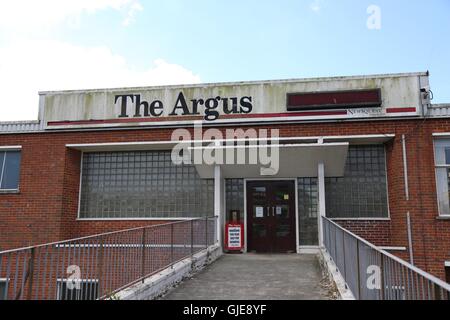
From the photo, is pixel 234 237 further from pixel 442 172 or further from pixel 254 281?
pixel 442 172

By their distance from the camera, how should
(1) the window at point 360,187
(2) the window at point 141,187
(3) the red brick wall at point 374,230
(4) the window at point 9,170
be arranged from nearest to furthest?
1. (3) the red brick wall at point 374,230
2. (1) the window at point 360,187
3. (2) the window at point 141,187
4. (4) the window at point 9,170

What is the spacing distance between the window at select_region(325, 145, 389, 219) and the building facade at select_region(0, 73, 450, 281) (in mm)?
31

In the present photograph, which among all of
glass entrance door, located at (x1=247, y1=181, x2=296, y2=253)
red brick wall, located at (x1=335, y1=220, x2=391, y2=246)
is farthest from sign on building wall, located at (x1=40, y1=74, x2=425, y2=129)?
red brick wall, located at (x1=335, y1=220, x2=391, y2=246)

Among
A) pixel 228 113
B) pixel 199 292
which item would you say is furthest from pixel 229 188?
pixel 199 292

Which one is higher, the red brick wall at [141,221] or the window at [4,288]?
the red brick wall at [141,221]

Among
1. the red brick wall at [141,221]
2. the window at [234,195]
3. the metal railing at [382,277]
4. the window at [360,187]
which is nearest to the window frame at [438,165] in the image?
the red brick wall at [141,221]

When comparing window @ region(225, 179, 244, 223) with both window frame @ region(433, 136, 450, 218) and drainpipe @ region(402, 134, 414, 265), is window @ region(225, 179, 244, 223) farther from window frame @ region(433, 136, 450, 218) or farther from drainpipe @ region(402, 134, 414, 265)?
window frame @ region(433, 136, 450, 218)

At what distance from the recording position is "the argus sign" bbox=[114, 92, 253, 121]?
42.8 feet

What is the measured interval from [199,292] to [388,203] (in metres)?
7.55

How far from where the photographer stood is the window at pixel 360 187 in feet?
41.8

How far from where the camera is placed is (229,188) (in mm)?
13938

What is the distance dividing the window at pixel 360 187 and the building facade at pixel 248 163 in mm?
31

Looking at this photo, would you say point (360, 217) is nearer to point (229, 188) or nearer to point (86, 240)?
point (229, 188)

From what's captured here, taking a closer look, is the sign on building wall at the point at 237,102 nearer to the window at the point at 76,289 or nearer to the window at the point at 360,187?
the window at the point at 360,187
